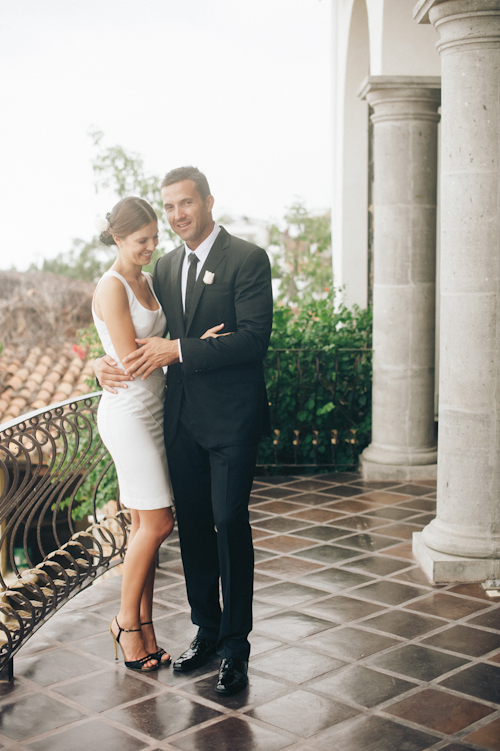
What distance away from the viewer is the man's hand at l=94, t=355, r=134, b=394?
3068 mm

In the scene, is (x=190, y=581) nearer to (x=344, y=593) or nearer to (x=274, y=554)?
A: (x=344, y=593)

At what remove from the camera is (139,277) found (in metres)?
3.21

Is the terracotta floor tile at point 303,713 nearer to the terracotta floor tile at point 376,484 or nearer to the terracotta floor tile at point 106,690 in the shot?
the terracotta floor tile at point 106,690

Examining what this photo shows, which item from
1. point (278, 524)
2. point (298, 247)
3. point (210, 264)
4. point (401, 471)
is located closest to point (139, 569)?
point (210, 264)

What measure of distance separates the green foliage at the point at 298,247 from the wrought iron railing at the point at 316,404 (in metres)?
9.64

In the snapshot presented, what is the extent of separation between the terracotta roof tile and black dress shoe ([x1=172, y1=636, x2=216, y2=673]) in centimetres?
1224

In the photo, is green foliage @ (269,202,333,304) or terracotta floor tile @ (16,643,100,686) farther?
green foliage @ (269,202,333,304)

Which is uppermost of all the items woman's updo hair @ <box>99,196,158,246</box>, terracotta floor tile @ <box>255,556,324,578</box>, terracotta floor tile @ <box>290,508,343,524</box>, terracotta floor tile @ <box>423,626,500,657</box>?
woman's updo hair @ <box>99,196,158,246</box>

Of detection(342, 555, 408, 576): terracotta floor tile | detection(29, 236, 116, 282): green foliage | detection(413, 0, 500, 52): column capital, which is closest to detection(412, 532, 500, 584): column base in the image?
detection(342, 555, 408, 576): terracotta floor tile

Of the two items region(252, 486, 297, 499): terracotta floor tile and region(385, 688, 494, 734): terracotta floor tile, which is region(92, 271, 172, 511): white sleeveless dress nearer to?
region(385, 688, 494, 734): terracotta floor tile

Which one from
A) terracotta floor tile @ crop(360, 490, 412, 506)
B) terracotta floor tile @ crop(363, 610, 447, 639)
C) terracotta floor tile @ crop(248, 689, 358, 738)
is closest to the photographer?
terracotta floor tile @ crop(248, 689, 358, 738)

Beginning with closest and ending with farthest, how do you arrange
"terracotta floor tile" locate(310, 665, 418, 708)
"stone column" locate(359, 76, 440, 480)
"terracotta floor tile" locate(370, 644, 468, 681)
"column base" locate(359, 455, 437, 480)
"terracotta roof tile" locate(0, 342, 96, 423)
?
"terracotta floor tile" locate(310, 665, 418, 708) → "terracotta floor tile" locate(370, 644, 468, 681) → "stone column" locate(359, 76, 440, 480) → "column base" locate(359, 455, 437, 480) → "terracotta roof tile" locate(0, 342, 96, 423)

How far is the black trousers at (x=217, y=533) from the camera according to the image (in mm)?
3031

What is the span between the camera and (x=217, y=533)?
3.18 meters
